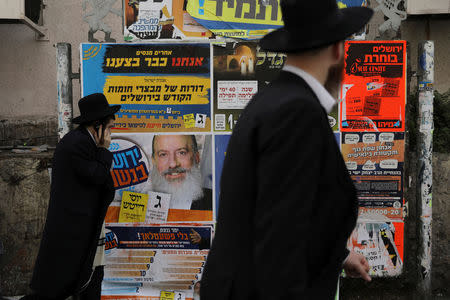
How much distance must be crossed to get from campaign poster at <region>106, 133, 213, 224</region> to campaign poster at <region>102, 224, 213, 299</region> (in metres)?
0.11

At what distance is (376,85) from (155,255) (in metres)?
2.63

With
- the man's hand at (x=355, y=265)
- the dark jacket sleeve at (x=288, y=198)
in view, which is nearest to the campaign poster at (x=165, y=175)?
the man's hand at (x=355, y=265)

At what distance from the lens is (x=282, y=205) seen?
1.47 m

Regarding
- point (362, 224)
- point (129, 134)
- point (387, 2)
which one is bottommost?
point (362, 224)

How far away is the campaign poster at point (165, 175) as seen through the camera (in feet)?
14.8

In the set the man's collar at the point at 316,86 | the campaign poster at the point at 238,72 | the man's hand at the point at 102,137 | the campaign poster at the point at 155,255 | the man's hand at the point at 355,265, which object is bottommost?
the campaign poster at the point at 155,255

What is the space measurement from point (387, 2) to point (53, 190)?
340 cm

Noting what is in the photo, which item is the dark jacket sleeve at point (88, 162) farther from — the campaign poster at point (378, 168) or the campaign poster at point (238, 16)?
the campaign poster at point (378, 168)

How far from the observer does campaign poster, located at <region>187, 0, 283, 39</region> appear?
14.6 feet

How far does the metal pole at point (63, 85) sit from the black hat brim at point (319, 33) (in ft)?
10.3

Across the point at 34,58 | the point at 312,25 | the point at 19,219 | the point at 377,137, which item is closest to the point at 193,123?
the point at 377,137

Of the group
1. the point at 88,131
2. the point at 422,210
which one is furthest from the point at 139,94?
the point at 422,210

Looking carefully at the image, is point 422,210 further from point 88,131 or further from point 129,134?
point 88,131

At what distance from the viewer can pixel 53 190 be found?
367cm
